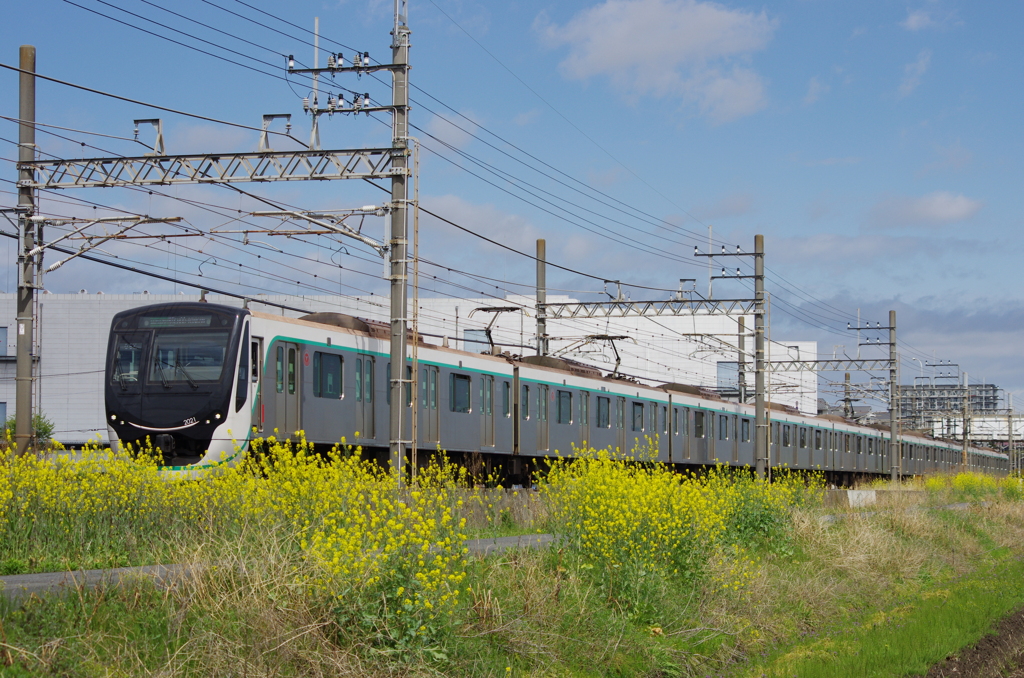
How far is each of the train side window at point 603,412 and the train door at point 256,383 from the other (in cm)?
1363

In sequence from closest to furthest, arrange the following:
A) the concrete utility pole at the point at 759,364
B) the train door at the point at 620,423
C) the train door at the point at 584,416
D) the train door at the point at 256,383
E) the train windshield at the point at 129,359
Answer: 1. the train door at the point at 256,383
2. the train windshield at the point at 129,359
3. the train door at the point at 584,416
4. the train door at the point at 620,423
5. the concrete utility pole at the point at 759,364

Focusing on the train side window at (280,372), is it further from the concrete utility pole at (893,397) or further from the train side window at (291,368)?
the concrete utility pole at (893,397)

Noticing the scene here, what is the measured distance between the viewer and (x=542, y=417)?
91.2 feet

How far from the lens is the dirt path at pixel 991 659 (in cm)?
1230

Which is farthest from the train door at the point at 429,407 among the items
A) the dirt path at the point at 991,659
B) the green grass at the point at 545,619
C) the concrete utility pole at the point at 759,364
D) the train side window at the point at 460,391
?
the concrete utility pole at the point at 759,364

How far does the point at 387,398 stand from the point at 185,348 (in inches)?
185

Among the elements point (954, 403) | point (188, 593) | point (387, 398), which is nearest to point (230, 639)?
point (188, 593)

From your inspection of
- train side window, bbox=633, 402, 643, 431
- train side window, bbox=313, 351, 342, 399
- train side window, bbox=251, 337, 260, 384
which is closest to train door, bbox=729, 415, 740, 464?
train side window, bbox=633, 402, 643, 431

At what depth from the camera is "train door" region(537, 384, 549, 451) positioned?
27.6m

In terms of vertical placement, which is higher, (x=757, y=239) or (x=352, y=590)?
(x=757, y=239)

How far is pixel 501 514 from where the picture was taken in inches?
714

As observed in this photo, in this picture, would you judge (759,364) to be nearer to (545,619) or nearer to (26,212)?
(26,212)

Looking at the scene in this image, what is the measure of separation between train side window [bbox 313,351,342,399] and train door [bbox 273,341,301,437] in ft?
1.61

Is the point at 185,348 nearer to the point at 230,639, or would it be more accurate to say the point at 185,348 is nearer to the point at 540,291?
the point at 230,639
